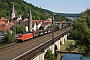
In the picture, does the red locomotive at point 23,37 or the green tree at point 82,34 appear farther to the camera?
the red locomotive at point 23,37

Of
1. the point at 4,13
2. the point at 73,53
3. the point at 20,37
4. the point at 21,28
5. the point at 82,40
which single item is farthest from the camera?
the point at 4,13

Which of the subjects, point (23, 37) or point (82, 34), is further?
point (23, 37)

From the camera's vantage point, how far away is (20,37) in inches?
2055

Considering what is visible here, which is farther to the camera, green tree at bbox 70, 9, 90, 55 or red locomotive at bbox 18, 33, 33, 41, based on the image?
red locomotive at bbox 18, 33, 33, 41

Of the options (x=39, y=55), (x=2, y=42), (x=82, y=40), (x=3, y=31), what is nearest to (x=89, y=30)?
(x=82, y=40)

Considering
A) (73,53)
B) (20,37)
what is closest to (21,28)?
(73,53)

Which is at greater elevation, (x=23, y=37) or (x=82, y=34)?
(x=82, y=34)

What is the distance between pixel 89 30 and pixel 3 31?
39.1m

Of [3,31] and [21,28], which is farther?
[21,28]

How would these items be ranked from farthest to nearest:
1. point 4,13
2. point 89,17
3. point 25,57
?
point 4,13 < point 89,17 < point 25,57

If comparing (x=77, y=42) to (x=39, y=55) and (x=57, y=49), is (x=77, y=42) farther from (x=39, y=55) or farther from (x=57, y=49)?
(x=57, y=49)

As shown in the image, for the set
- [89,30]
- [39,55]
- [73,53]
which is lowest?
[73,53]

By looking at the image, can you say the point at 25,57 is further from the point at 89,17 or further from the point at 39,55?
the point at 89,17

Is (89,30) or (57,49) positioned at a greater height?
(89,30)
